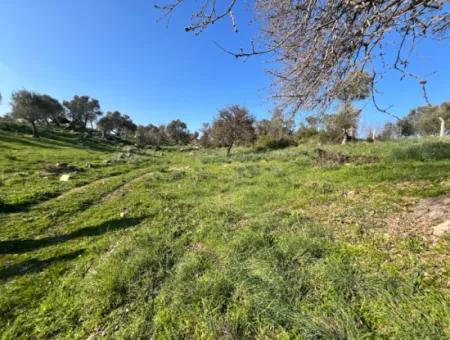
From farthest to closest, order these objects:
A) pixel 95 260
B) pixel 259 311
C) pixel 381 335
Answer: pixel 95 260, pixel 259 311, pixel 381 335

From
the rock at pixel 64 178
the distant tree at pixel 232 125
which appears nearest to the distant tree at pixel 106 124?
the distant tree at pixel 232 125

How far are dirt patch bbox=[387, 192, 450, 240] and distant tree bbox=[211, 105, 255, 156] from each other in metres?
22.5

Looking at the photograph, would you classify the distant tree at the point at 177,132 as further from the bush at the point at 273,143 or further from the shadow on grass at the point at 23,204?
the shadow on grass at the point at 23,204

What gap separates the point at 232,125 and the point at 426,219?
76.5ft

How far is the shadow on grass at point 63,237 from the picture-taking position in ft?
17.4

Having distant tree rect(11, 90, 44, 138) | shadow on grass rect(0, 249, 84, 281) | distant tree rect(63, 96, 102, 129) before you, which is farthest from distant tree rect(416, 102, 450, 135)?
distant tree rect(63, 96, 102, 129)

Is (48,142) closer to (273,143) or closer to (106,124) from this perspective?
(106,124)

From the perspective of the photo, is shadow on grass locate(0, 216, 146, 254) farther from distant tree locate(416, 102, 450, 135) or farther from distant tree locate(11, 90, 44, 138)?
distant tree locate(416, 102, 450, 135)

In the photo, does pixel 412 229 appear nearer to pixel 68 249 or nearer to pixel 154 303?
pixel 154 303

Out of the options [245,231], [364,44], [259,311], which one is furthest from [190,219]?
[364,44]

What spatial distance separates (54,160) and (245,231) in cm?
2009

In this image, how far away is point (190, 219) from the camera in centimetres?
623

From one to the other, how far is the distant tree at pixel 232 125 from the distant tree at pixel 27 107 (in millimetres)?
26927

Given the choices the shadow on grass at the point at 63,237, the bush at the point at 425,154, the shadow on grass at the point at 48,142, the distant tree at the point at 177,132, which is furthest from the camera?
the distant tree at the point at 177,132
